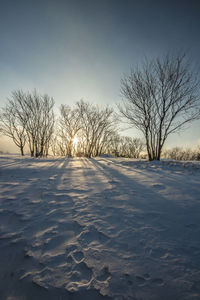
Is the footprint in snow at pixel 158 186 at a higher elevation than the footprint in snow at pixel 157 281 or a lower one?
higher

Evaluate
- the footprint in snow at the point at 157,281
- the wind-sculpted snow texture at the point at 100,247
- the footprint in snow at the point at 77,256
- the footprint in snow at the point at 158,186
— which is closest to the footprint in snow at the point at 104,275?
the wind-sculpted snow texture at the point at 100,247

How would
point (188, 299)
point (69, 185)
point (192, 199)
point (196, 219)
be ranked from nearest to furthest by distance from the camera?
1. point (188, 299)
2. point (196, 219)
3. point (192, 199)
4. point (69, 185)

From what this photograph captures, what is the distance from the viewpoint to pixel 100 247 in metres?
1.27

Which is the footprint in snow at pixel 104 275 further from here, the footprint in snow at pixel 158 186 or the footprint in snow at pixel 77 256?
the footprint in snow at pixel 158 186

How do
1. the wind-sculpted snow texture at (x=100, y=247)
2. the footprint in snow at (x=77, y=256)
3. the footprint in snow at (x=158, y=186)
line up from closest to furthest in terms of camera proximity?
1. the wind-sculpted snow texture at (x=100, y=247)
2. the footprint in snow at (x=77, y=256)
3. the footprint in snow at (x=158, y=186)

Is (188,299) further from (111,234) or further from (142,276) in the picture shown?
(111,234)

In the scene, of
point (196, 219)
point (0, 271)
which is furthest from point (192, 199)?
point (0, 271)

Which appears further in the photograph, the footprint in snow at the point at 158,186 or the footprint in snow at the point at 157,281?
→ the footprint in snow at the point at 158,186

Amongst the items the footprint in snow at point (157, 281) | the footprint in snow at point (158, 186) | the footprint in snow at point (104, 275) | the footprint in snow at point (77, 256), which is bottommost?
the footprint in snow at point (104, 275)

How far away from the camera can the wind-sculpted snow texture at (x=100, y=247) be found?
0.91 m

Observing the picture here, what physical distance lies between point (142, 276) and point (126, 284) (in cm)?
15

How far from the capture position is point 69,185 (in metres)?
3.06

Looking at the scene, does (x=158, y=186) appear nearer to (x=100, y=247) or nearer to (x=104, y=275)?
(x=100, y=247)

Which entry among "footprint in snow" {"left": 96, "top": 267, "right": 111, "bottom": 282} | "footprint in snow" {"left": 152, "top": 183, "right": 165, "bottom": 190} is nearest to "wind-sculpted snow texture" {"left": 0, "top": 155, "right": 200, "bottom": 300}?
"footprint in snow" {"left": 96, "top": 267, "right": 111, "bottom": 282}
